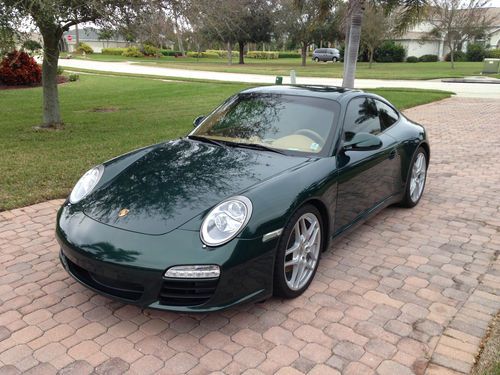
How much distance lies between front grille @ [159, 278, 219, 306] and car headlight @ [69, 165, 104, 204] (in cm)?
113

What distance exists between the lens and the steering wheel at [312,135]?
3.83 meters

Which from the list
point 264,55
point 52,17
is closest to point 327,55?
point 264,55

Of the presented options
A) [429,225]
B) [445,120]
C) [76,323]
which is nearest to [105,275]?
[76,323]

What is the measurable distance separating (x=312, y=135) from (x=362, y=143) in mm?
418

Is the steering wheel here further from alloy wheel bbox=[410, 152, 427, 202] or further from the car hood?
alloy wheel bbox=[410, 152, 427, 202]

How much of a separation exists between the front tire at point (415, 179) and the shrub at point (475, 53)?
175 feet

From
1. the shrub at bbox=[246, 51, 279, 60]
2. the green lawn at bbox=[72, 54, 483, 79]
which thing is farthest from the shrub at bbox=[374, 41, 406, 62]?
the shrub at bbox=[246, 51, 279, 60]

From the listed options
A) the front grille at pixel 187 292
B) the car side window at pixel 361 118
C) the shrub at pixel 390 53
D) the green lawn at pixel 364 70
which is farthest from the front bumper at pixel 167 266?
the shrub at pixel 390 53

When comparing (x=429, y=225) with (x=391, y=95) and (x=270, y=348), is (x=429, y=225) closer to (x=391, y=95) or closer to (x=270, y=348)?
(x=270, y=348)

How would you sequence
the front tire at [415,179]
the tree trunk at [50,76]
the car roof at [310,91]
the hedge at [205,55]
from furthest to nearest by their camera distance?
the hedge at [205,55]
the tree trunk at [50,76]
the front tire at [415,179]
the car roof at [310,91]

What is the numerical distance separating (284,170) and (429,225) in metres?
2.32

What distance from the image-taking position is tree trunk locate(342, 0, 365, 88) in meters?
11.9

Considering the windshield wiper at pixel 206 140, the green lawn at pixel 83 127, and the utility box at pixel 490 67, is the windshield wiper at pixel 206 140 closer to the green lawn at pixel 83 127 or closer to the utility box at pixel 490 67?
the green lawn at pixel 83 127

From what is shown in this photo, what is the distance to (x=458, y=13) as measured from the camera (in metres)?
36.6
